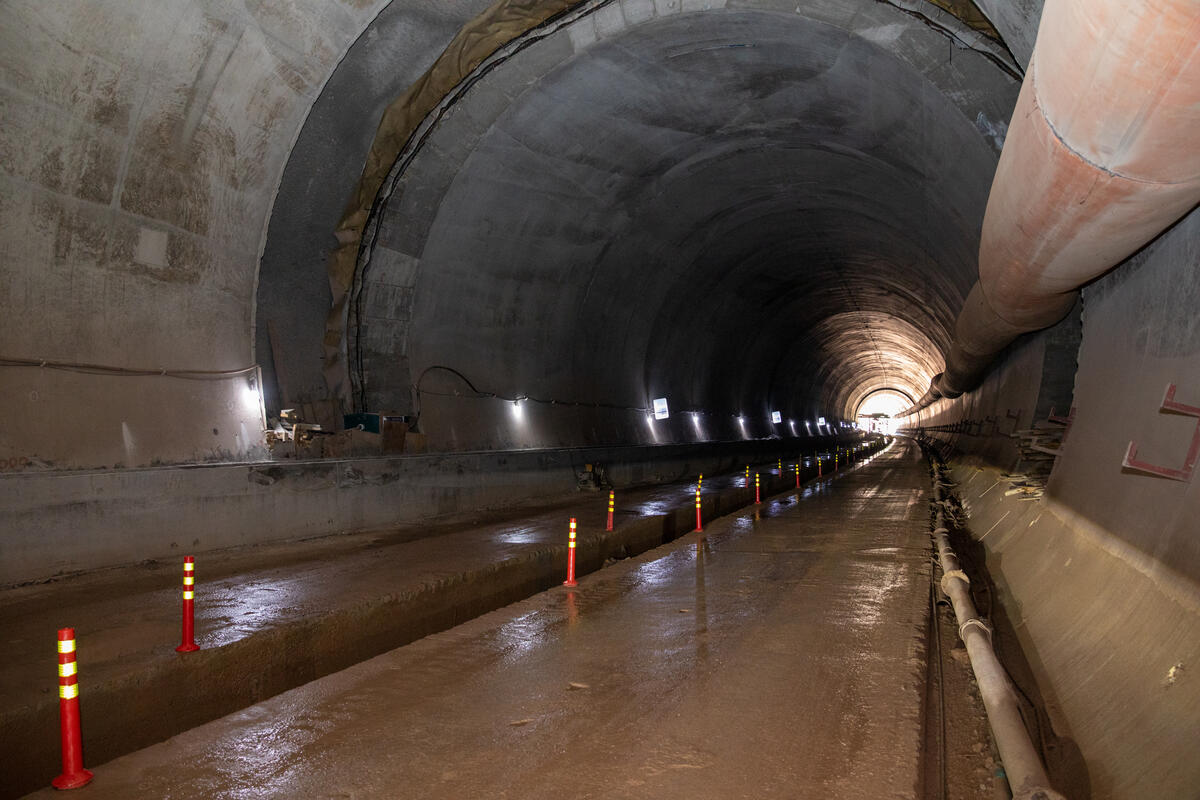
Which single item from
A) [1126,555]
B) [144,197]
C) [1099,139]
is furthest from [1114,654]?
[144,197]

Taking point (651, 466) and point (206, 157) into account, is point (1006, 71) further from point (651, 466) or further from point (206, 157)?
point (651, 466)

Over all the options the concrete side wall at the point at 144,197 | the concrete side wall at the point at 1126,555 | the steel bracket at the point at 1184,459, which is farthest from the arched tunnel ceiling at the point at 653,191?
the steel bracket at the point at 1184,459

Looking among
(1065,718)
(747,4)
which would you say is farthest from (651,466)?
(1065,718)

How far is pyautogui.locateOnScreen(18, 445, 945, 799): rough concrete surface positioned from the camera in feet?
15.2

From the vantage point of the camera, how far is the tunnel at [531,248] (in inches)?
218

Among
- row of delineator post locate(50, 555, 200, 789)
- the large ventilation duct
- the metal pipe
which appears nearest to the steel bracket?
the large ventilation duct

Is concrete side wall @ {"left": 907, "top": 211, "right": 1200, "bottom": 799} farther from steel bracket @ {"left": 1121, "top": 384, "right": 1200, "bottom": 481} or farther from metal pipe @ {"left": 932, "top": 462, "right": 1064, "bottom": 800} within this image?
metal pipe @ {"left": 932, "top": 462, "right": 1064, "bottom": 800}

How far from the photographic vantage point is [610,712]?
18.6ft

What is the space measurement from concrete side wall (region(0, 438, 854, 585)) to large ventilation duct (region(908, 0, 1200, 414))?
9413mm

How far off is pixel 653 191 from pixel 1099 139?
49.7ft

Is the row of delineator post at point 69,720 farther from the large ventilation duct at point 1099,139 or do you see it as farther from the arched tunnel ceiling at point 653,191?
the arched tunnel ceiling at point 653,191

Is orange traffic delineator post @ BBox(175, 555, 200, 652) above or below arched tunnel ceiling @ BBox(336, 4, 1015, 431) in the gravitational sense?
below

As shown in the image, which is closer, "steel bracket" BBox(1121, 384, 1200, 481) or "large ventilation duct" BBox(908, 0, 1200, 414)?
"large ventilation duct" BBox(908, 0, 1200, 414)

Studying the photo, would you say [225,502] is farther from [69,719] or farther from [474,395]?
[474,395]
